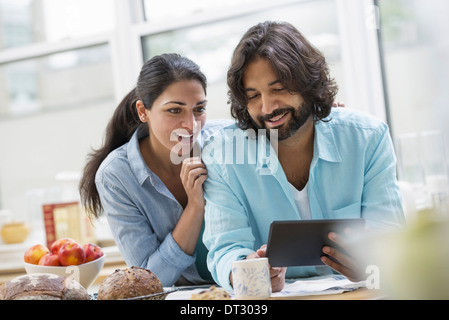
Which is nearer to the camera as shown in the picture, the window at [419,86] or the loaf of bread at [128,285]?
the loaf of bread at [128,285]

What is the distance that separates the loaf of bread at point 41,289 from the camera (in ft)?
3.57

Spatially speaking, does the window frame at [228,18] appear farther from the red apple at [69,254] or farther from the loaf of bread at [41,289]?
the loaf of bread at [41,289]

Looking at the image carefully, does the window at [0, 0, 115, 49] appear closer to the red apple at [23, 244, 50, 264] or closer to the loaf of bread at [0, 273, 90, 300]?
the red apple at [23, 244, 50, 264]

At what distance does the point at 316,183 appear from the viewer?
158cm

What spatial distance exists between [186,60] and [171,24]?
3.48 ft

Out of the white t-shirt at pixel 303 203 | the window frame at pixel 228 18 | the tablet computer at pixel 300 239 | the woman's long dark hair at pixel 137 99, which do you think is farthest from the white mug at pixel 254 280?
the window frame at pixel 228 18

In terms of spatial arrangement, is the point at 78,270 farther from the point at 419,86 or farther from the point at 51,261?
the point at 419,86

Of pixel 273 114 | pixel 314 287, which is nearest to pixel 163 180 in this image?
pixel 273 114

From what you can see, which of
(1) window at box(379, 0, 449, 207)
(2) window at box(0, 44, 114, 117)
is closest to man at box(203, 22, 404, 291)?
(1) window at box(379, 0, 449, 207)

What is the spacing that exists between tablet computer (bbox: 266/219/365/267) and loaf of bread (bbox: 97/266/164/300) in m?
0.26

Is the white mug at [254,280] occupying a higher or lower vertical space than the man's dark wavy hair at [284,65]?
lower

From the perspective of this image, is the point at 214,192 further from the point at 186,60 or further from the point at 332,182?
the point at 186,60

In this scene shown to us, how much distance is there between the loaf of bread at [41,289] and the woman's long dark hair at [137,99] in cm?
82
